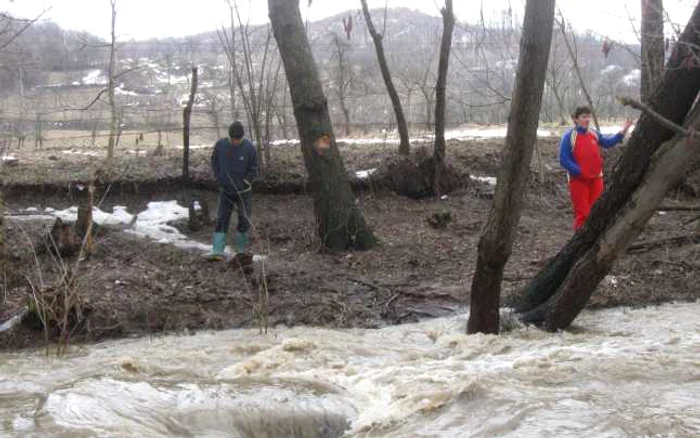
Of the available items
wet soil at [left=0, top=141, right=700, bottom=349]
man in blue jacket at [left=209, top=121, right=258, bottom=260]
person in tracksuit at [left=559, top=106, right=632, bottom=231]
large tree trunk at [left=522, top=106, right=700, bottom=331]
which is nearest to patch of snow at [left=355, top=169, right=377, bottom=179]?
wet soil at [left=0, top=141, right=700, bottom=349]

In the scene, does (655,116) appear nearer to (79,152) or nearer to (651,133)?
(651,133)

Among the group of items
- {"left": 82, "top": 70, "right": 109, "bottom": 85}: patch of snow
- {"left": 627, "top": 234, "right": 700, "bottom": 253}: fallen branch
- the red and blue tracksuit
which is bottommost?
{"left": 627, "top": 234, "right": 700, "bottom": 253}: fallen branch

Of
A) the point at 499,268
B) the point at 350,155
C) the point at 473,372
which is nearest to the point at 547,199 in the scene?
the point at 350,155

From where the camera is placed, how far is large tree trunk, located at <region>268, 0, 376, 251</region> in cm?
1020

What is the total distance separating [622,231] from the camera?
21.5 ft

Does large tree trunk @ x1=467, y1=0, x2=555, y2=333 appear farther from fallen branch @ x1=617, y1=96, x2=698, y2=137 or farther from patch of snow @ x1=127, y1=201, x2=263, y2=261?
patch of snow @ x1=127, y1=201, x2=263, y2=261

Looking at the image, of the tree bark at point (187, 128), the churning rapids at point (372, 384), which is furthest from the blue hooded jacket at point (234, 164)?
the tree bark at point (187, 128)

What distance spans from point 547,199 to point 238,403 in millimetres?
9887

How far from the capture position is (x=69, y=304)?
7043 millimetres

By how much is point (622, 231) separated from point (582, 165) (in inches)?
119

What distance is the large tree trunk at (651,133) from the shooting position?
649 cm

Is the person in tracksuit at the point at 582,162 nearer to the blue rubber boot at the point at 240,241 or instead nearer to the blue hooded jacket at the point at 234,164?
the blue hooded jacket at the point at 234,164

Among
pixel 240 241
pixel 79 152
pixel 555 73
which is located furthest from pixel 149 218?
pixel 555 73

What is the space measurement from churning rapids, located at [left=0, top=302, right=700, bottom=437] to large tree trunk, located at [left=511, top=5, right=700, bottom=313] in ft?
3.58
